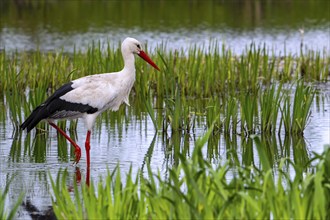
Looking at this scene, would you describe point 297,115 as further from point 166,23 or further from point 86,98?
point 166,23

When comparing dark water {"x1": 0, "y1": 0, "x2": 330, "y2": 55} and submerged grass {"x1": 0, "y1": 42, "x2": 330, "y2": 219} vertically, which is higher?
dark water {"x1": 0, "y1": 0, "x2": 330, "y2": 55}

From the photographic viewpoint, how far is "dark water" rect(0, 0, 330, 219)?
9.83 metres

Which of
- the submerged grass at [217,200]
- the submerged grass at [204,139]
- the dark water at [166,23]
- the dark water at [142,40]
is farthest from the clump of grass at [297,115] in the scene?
the dark water at [166,23]

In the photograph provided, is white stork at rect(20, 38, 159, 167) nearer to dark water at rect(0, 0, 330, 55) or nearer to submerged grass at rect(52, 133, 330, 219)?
submerged grass at rect(52, 133, 330, 219)

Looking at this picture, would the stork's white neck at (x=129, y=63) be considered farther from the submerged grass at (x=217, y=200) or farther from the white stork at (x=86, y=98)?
the submerged grass at (x=217, y=200)

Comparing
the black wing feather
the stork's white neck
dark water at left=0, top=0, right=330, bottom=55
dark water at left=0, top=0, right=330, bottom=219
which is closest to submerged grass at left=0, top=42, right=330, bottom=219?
dark water at left=0, top=0, right=330, bottom=219

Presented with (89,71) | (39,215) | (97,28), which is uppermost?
(97,28)

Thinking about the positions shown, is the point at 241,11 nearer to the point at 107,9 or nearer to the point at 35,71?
the point at 107,9

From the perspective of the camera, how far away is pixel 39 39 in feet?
89.8

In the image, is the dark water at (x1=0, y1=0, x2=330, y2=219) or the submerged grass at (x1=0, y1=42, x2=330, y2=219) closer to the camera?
the submerged grass at (x1=0, y1=42, x2=330, y2=219)

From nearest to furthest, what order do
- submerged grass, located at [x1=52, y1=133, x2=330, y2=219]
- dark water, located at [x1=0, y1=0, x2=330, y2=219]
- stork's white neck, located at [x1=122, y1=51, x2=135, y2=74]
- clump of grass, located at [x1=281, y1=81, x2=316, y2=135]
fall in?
1. submerged grass, located at [x1=52, y1=133, x2=330, y2=219]
2. dark water, located at [x1=0, y1=0, x2=330, y2=219]
3. stork's white neck, located at [x1=122, y1=51, x2=135, y2=74]
4. clump of grass, located at [x1=281, y1=81, x2=316, y2=135]

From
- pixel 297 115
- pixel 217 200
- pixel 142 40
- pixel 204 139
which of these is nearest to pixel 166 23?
pixel 142 40

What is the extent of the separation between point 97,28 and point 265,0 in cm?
1014

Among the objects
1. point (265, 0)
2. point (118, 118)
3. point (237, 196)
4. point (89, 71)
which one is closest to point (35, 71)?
point (89, 71)
